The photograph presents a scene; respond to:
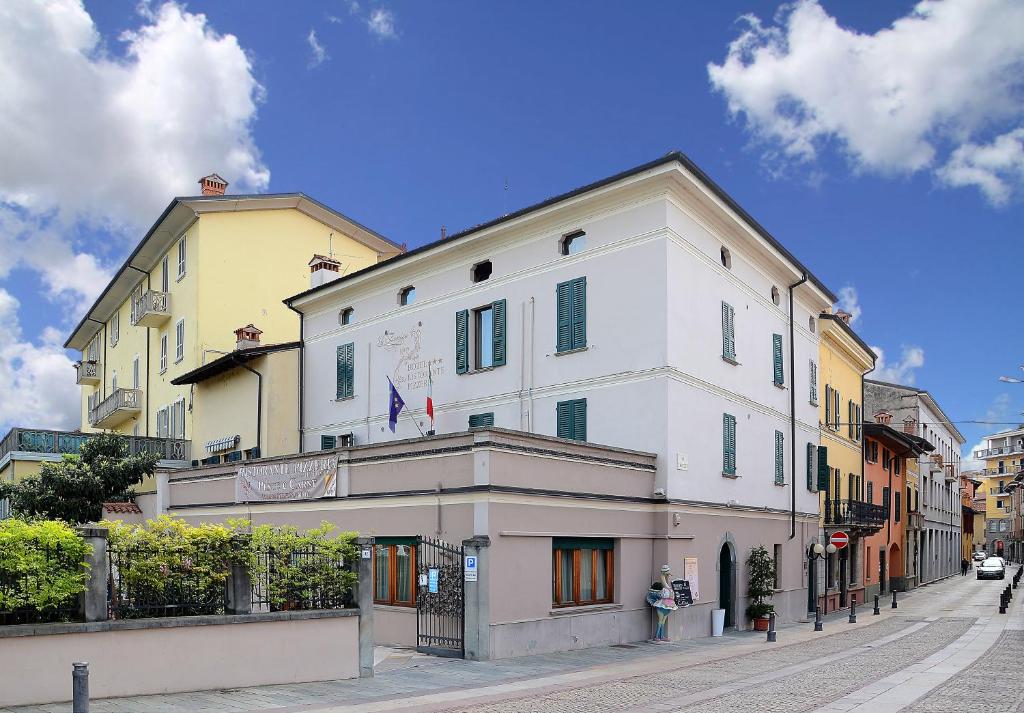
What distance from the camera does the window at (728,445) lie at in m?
24.9

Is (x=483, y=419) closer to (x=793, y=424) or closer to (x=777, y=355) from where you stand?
(x=777, y=355)

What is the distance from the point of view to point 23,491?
1135 inches

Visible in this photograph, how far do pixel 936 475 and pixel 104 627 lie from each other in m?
65.9

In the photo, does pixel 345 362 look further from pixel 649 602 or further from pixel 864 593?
pixel 864 593

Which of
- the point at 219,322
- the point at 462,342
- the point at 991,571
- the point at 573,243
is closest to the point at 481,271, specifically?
the point at 462,342

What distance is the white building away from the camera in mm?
22344

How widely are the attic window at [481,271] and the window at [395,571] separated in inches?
340

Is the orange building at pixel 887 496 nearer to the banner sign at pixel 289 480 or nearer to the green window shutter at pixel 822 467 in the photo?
the green window shutter at pixel 822 467

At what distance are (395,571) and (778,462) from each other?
1417cm

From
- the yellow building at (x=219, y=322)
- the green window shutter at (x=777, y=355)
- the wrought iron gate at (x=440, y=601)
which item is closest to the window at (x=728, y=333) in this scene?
the green window shutter at (x=777, y=355)

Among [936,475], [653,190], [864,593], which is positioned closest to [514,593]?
[653,190]

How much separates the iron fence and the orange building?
1384 inches

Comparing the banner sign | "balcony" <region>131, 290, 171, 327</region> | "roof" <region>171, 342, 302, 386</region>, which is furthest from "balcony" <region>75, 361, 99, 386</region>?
the banner sign

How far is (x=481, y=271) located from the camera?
26.2 metres
